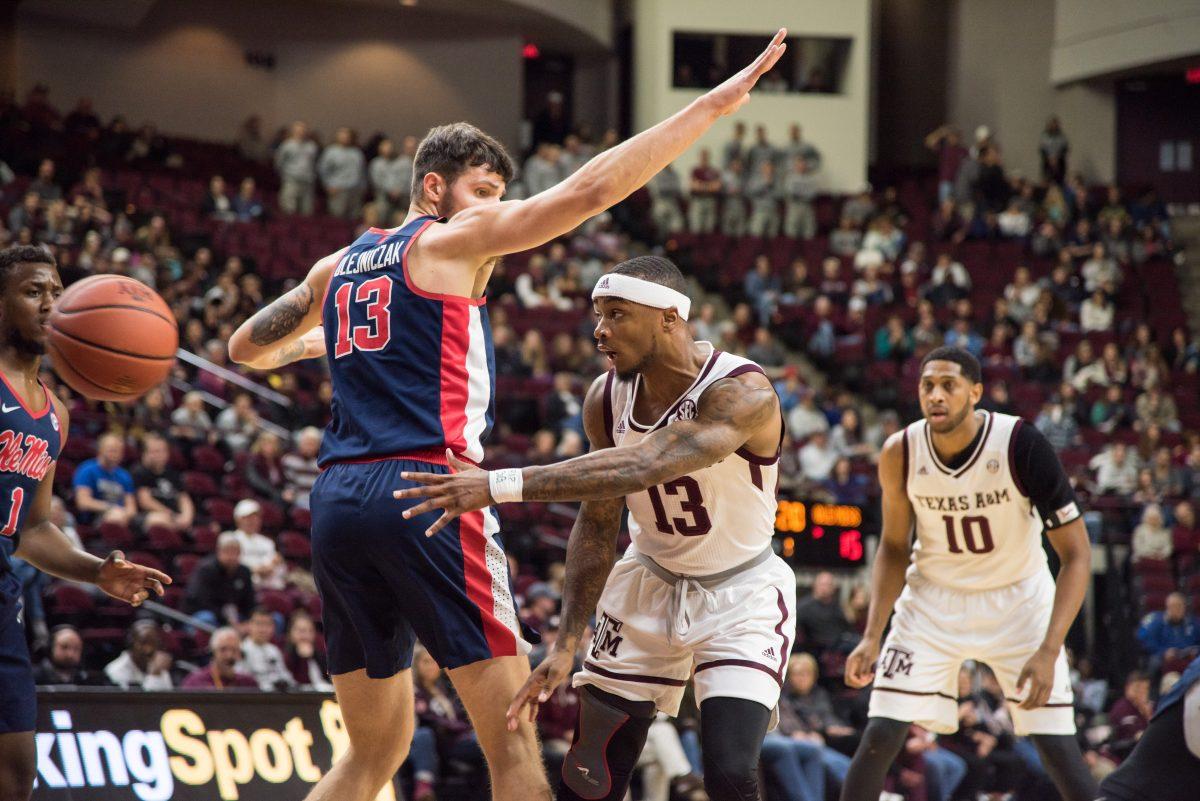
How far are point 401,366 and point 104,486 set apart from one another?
7.54 metres

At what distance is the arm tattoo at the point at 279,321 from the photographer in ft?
15.3

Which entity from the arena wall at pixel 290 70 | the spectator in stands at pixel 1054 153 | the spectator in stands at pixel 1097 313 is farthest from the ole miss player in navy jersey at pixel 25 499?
the spectator in stands at pixel 1054 153

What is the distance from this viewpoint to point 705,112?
4.15m

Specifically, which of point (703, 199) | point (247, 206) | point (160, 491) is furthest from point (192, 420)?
point (703, 199)

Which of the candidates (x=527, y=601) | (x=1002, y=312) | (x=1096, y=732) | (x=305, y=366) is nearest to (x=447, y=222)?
(x=527, y=601)

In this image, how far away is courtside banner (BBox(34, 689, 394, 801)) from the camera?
6246 mm

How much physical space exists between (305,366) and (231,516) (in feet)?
10.4

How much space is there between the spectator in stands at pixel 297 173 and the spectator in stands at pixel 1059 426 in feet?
32.5

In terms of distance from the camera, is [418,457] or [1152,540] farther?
[1152,540]

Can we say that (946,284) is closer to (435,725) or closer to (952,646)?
(435,725)

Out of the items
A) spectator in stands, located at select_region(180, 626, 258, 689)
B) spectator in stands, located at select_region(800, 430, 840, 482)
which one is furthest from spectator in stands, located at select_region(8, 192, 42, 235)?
spectator in stands, located at select_region(800, 430, 840, 482)

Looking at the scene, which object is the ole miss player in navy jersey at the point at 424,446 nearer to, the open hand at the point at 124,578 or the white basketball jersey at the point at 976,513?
the open hand at the point at 124,578

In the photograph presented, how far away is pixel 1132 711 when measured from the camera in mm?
11281

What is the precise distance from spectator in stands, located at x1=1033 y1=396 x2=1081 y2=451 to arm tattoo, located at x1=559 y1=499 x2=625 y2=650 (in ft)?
41.2
